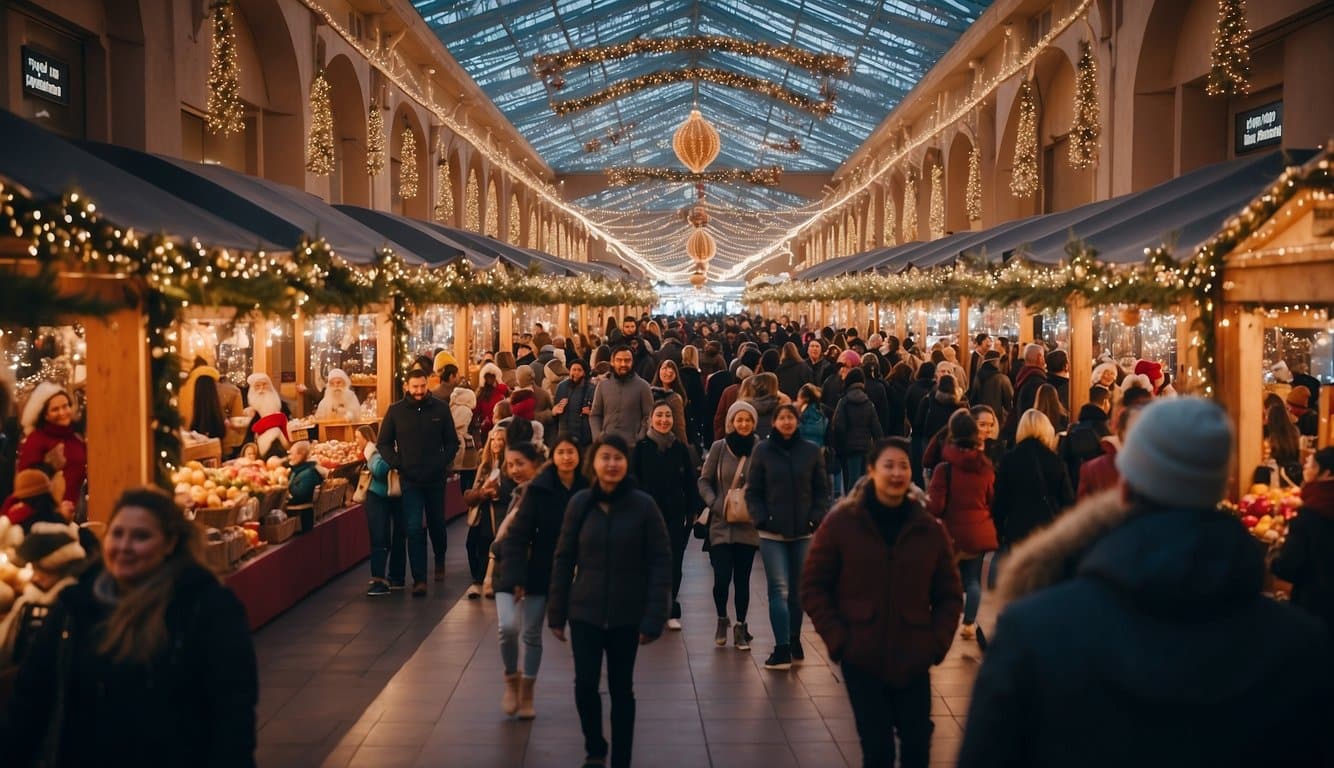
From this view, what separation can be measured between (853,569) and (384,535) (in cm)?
553

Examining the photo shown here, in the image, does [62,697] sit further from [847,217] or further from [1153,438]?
[847,217]

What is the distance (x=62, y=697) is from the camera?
11.1 ft

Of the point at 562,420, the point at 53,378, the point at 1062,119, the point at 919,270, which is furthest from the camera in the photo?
the point at 1062,119

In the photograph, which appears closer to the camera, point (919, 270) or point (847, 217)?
point (919, 270)

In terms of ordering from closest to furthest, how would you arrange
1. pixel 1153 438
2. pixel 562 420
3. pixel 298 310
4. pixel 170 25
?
pixel 1153 438 < pixel 298 310 < pixel 562 420 < pixel 170 25

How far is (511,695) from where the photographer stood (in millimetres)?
6625

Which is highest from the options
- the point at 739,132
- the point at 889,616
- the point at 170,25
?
the point at 739,132

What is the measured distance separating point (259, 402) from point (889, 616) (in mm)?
8379

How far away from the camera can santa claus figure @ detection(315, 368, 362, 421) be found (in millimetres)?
13828

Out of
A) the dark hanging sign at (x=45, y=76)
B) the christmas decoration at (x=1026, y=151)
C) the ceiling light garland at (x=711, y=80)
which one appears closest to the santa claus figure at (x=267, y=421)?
the dark hanging sign at (x=45, y=76)

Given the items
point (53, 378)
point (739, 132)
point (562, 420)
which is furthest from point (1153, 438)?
point (739, 132)

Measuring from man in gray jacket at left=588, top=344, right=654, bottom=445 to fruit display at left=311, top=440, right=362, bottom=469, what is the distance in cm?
232

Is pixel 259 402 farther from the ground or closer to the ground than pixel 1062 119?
closer to the ground

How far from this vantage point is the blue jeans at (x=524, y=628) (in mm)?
6418
